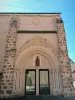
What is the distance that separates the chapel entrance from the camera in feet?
23.2

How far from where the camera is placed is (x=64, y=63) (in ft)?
23.8

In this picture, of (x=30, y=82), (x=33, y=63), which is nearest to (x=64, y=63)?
(x=33, y=63)

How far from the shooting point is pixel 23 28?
27.7 feet

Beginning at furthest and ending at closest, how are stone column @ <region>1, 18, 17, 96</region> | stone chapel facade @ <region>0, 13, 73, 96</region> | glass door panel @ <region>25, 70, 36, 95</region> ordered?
1. glass door panel @ <region>25, 70, 36, 95</region>
2. stone chapel facade @ <region>0, 13, 73, 96</region>
3. stone column @ <region>1, 18, 17, 96</region>

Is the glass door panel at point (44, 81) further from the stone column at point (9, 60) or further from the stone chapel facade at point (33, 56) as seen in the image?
the stone column at point (9, 60)

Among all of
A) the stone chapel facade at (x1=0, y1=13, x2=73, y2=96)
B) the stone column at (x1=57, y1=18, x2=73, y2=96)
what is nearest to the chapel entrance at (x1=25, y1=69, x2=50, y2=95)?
the stone chapel facade at (x1=0, y1=13, x2=73, y2=96)

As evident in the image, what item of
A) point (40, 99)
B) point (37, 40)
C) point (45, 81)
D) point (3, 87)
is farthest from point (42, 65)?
point (3, 87)

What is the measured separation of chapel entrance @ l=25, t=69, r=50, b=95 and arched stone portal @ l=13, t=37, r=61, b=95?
0.20 feet

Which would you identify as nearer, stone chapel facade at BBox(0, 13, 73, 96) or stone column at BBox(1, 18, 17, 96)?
stone column at BBox(1, 18, 17, 96)

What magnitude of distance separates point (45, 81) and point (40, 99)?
1507 mm

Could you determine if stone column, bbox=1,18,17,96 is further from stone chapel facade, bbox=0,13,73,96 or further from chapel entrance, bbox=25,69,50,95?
chapel entrance, bbox=25,69,50,95

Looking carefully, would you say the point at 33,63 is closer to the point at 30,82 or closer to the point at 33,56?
the point at 33,56

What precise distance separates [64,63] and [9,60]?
339 cm

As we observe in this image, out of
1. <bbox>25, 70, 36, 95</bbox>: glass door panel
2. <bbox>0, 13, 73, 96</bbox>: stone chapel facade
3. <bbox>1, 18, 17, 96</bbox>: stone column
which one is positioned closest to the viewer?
<bbox>1, 18, 17, 96</bbox>: stone column
